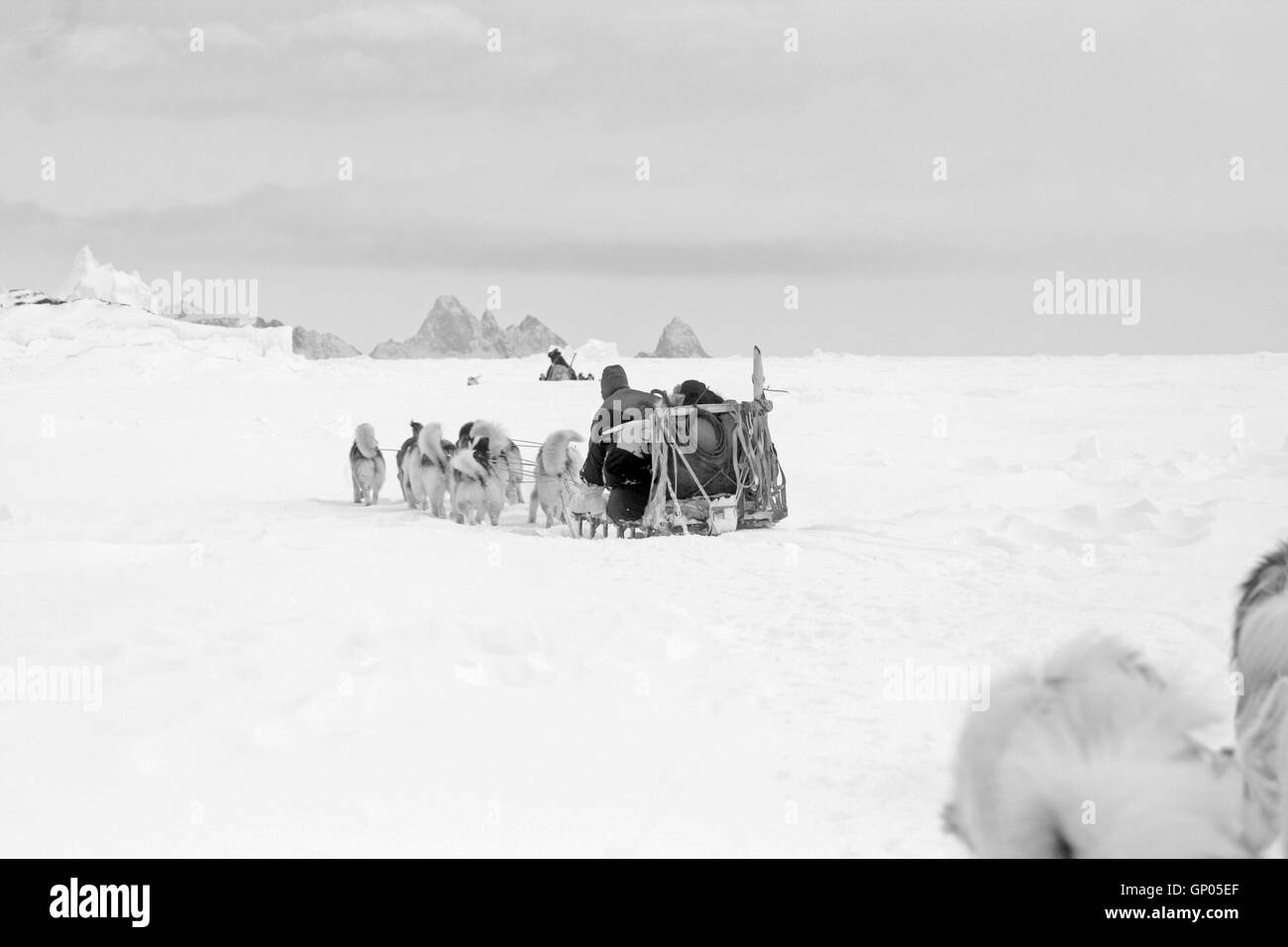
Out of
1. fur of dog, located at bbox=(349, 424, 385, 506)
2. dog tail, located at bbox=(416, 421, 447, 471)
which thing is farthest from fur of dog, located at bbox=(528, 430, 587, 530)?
fur of dog, located at bbox=(349, 424, 385, 506)

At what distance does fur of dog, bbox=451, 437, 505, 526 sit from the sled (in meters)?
1.62

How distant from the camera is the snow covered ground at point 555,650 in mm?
3033

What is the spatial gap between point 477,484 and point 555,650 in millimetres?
5641

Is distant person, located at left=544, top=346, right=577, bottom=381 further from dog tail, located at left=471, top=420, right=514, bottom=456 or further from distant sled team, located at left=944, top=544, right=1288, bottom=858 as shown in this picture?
distant sled team, located at left=944, top=544, right=1288, bottom=858

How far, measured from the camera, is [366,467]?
11.5 metres

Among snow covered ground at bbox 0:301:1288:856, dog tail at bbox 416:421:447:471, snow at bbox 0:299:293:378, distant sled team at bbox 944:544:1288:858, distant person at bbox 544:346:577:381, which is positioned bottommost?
snow covered ground at bbox 0:301:1288:856

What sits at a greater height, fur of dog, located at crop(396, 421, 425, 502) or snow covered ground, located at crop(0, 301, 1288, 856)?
fur of dog, located at crop(396, 421, 425, 502)

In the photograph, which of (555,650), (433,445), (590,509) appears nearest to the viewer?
(555,650)

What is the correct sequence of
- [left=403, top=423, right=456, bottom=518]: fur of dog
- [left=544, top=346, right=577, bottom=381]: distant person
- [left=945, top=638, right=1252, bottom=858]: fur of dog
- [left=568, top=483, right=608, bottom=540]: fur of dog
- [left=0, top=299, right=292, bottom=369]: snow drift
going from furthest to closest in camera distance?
[left=0, top=299, right=292, bottom=369]: snow drift
[left=544, top=346, right=577, bottom=381]: distant person
[left=403, top=423, right=456, bottom=518]: fur of dog
[left=568, top=483, right=608, bottom=540]: fur of dog
[left=945, top=638, right=1252, bottom=858]: fur of dog

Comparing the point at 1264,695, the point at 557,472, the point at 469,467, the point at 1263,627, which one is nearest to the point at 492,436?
the point at 469,467

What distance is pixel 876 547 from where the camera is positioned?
7551 millimetres

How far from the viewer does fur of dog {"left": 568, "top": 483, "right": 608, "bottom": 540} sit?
943cm

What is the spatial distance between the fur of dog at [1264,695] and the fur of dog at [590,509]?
640cm

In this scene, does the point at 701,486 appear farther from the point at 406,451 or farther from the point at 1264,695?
the point at 1264,695
